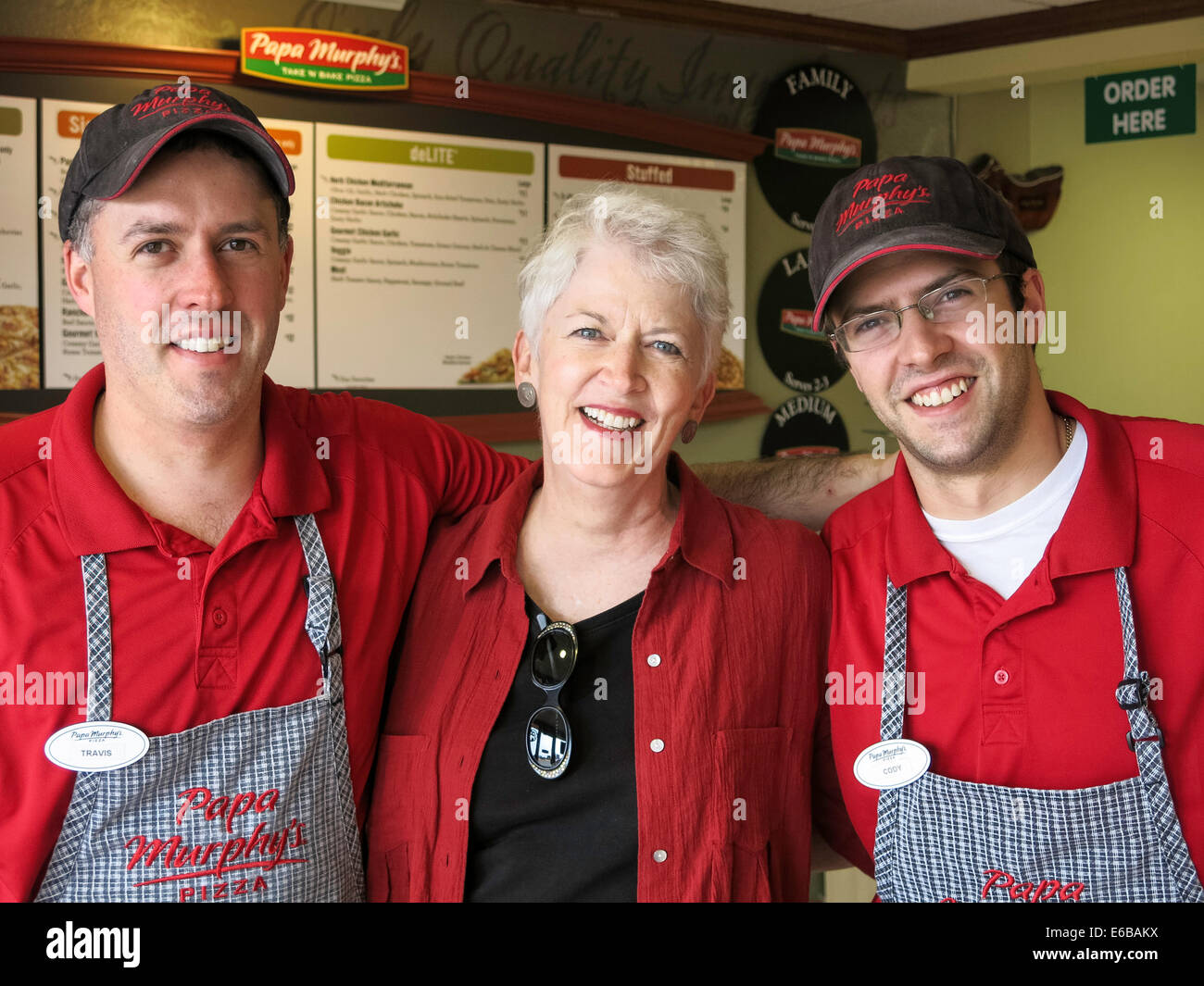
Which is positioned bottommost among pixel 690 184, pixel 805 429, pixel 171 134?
pixel 805 429

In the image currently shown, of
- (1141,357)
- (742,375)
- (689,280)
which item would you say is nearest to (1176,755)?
(689,280)

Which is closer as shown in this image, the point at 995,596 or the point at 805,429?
the point at 995,596

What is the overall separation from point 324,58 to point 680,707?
3125 millimetres

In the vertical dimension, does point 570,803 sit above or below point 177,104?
below

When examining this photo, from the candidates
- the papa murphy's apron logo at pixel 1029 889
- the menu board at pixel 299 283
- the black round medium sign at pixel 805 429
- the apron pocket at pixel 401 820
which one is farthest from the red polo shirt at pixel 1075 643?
the black round medium sign at pixel 805 429

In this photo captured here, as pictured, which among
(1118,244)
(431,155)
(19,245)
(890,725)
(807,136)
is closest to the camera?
(890,725)

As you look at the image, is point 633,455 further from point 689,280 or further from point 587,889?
point 587,889

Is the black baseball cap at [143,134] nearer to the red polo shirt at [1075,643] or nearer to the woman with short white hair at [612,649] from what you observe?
the woman with short white hair at [612,649]

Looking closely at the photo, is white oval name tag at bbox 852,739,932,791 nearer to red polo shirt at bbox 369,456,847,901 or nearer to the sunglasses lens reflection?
red polo shirt at bbox 369,456,847,901

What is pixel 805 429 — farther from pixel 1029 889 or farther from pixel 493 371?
pixel 1029 889

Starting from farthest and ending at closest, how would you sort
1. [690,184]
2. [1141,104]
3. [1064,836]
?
[1141,104] → [690,184] → [1064,836]

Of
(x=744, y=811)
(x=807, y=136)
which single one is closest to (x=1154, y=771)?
(x=744, y=811)

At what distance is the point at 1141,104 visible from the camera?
4.91 m

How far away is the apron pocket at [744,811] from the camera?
1.63 meters
